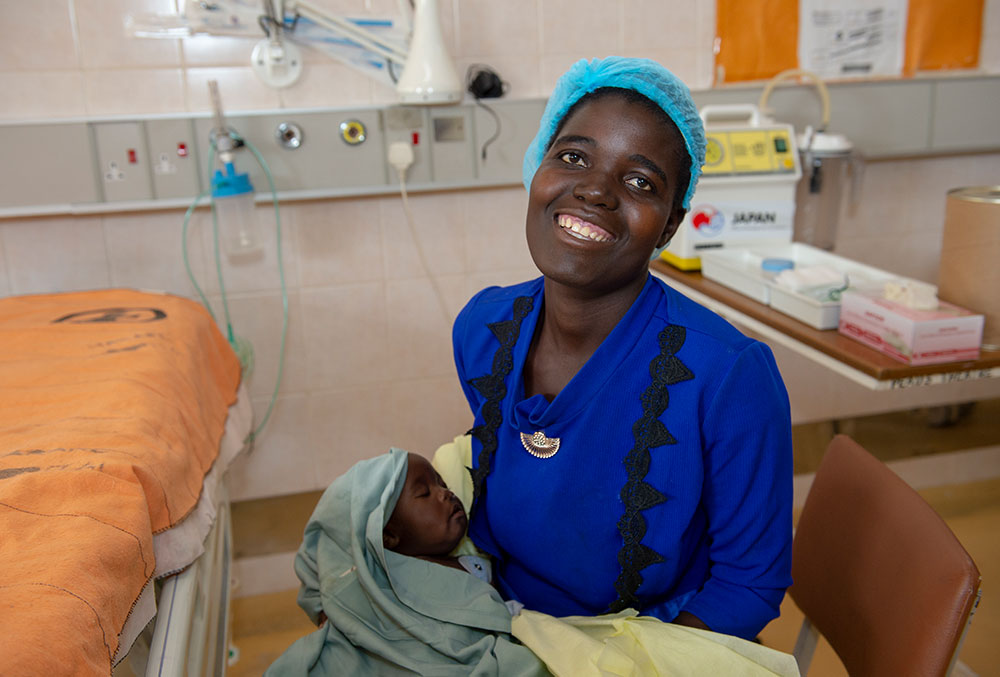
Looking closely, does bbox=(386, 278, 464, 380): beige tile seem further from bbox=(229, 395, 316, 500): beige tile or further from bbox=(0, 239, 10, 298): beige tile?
bbox=(0, 239, 10, 298): beige tile

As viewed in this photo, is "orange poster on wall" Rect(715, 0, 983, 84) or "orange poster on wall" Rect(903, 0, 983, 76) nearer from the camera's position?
"orange poster on wall" Rect(715, 0, 983, 84)

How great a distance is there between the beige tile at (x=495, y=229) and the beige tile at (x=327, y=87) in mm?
405

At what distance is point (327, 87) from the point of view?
2146 millimetres

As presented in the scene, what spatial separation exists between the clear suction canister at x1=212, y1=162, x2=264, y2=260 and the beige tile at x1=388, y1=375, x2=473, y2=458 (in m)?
0.58

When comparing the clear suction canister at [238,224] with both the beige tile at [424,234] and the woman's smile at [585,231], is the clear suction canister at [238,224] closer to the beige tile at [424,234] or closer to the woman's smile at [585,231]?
the beige tile at [424,234]

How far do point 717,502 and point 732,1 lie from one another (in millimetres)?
1747

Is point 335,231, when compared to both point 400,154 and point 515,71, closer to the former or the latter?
point 400,154

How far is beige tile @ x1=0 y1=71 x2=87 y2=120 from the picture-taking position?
78.4 inches

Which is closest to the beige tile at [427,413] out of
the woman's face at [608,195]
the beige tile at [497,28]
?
the beige tile at [497,28]

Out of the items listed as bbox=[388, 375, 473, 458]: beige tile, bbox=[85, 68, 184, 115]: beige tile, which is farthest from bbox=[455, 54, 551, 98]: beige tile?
bbox=[388, 375, 473, 458]: beige tile

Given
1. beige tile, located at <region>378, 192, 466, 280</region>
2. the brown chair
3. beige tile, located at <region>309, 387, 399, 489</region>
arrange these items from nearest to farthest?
the brown chair
beige tile, located at <region>378, 192, 466, 280</region>
beige tile, located at <region>309, 387, 399, 489</region>

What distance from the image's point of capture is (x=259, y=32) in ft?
6.79

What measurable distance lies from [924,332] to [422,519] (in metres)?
0.96

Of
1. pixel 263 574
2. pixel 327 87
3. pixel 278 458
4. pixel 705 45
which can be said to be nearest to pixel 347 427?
pixel 278 458
